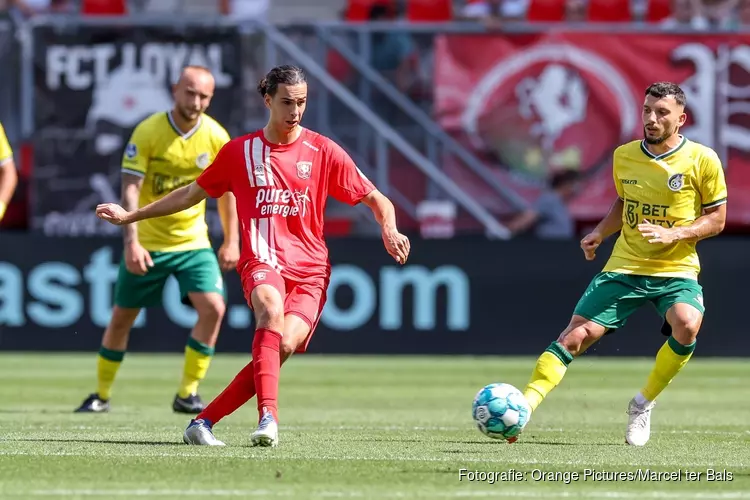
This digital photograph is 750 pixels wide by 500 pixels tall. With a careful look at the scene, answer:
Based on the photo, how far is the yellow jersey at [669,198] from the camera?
8.77 m

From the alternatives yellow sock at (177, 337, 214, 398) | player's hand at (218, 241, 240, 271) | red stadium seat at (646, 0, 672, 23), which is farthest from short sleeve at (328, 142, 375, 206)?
red stadium seat at (646, 0, 672, 23)

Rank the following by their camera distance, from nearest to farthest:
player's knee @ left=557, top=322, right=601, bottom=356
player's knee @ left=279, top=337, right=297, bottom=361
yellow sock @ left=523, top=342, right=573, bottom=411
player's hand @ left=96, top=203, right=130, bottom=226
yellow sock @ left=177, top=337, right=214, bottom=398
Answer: player's knee @ left=279, top=337, right=297, bottom=361
player's hand @ left=96, top=203, right=130, bottom=226
yellow sock @ left=523, top=342, right=573, bottom=411
player's knee @ left=557, top=322, right=601, bottom=356
yellow sock @ left=177, top=337, right=214, bottom=398

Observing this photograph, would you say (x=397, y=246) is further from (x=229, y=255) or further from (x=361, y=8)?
(x=361, y=8)

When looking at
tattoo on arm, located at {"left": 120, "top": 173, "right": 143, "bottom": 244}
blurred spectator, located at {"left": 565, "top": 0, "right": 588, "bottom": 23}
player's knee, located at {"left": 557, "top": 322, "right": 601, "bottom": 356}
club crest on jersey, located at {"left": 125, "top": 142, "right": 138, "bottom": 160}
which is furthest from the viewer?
blurred spectator, located at {"left": 565, "top": 0, "right": 588, "bottom": 23}

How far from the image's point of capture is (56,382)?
1431cm

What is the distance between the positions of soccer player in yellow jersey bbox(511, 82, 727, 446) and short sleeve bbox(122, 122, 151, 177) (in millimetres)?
3540

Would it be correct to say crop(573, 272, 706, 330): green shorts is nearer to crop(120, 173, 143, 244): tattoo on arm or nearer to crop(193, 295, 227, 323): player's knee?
crop(193, 295, 227, 323): player's knee

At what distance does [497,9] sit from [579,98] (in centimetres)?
180

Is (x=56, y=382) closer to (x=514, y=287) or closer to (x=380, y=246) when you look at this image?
(x=380, y=246)

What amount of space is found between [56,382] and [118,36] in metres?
6.22

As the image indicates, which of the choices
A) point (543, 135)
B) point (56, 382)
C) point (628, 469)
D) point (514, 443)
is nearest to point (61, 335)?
point (56, 382)

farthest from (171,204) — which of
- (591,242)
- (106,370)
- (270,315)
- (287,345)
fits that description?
(106,370)

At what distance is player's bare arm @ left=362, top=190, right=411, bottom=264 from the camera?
773 centimetres

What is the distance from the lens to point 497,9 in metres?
20.2
